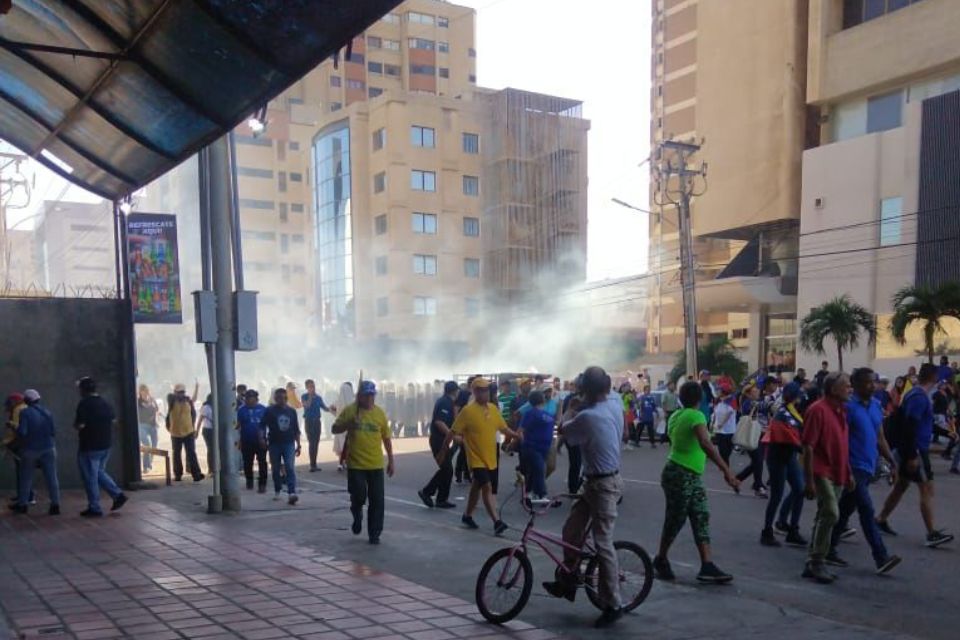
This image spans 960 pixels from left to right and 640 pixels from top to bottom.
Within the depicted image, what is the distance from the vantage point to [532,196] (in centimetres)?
5731

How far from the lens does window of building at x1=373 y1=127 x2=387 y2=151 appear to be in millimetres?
53812

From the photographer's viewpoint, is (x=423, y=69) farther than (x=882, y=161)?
Yes

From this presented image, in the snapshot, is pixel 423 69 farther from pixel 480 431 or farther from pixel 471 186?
pixel 480 431

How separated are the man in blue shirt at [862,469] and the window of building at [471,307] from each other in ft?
158

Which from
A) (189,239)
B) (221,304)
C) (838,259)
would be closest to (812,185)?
(838,259)

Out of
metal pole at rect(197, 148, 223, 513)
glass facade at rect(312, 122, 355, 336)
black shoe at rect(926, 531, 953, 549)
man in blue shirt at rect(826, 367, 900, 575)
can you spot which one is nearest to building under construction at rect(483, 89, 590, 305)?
glass facade at rect(312, 122, 355, 336)

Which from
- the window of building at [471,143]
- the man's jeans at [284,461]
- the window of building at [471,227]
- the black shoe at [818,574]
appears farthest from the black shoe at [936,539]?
the window of building at [471,143]

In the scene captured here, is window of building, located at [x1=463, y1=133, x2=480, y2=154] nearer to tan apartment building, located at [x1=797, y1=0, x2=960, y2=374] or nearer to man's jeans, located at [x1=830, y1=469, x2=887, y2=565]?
tan apartment building, located at [x1=797, y1=0, x2=960, y2=374]

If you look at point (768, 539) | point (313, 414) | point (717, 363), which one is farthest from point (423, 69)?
point (768, 539)

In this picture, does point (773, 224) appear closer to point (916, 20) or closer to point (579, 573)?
point (916, 20)

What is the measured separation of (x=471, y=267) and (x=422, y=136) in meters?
9.38

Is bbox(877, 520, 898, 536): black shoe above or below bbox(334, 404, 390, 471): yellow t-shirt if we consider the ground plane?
below

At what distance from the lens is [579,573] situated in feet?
17.7

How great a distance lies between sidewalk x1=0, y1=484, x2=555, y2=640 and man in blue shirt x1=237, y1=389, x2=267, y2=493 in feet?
9.70
